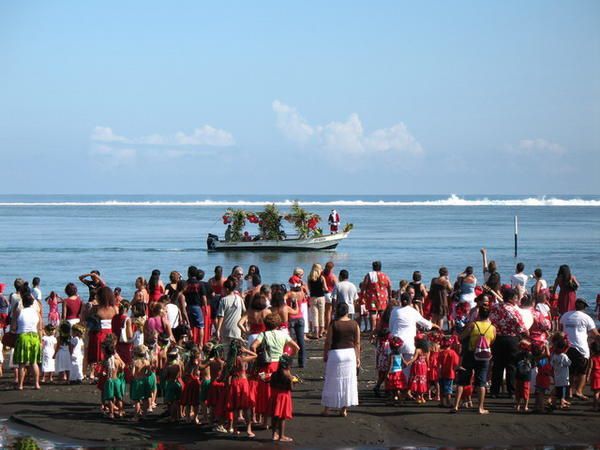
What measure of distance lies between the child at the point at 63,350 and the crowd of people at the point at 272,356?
0.02 metres

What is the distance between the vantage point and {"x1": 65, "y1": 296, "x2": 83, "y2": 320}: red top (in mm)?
16750

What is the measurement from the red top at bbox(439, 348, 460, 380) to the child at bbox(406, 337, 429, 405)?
0.86ft

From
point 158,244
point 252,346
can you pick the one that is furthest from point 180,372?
point 158,244

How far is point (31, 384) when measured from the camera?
16.4m

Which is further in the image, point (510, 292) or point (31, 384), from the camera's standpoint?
Answer: point (31, 384)

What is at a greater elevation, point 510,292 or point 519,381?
point 510,292

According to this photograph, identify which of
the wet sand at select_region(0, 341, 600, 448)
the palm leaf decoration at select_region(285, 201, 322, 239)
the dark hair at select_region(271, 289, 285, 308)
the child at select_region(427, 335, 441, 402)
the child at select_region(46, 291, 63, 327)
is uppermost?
the palm leaf decoration at select_region(285, 201, 322, 239)

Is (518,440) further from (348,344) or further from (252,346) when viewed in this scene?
(252,346)

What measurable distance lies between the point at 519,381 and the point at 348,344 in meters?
2.59

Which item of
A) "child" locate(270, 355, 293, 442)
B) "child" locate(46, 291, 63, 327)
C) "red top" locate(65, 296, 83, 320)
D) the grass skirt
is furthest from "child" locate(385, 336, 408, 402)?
"child" locate(46, 291, 63, 327)

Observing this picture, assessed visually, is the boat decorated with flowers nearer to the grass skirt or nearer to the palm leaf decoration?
the palm leaf decoration

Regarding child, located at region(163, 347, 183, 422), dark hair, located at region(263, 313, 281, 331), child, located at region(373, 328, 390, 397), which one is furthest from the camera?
child, located at region(373, 328, 390, 397)

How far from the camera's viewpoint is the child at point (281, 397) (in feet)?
40.5

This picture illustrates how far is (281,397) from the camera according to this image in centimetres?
1237
